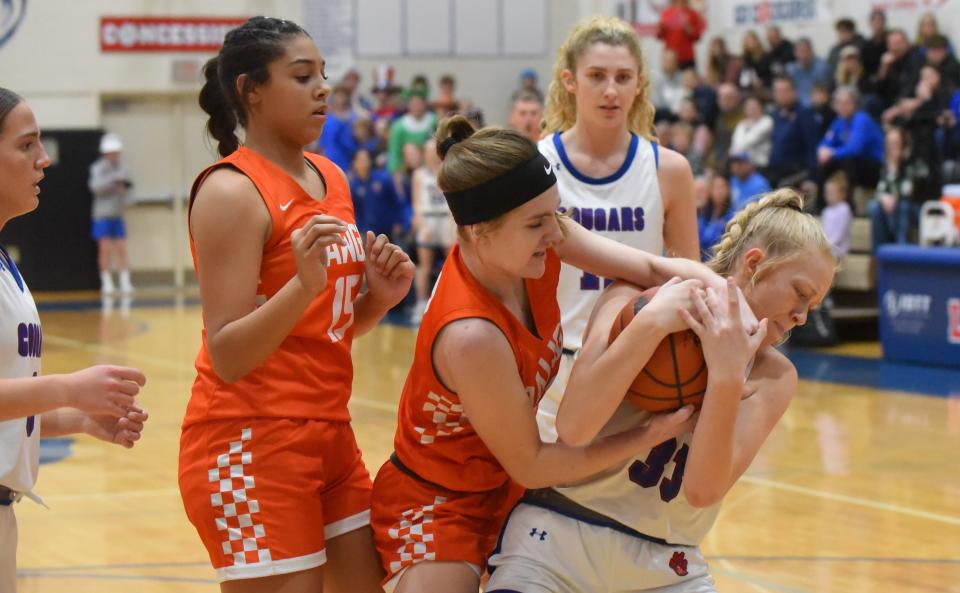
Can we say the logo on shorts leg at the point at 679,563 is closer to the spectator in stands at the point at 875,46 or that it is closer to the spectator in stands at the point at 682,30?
the spectator in stands at the point at 875,46

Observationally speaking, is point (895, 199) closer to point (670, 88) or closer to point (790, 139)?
point (790, 139)

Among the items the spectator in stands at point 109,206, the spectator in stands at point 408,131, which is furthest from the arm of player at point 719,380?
the spectator in stands at point 109,206

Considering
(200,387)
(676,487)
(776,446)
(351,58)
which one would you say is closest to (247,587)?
(200,387)

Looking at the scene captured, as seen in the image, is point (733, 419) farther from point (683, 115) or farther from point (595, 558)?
point (683, 115)

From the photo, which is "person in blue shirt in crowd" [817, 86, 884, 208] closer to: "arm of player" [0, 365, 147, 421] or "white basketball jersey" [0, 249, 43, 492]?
"white basketball jersey" [0, 249, 43, 492]

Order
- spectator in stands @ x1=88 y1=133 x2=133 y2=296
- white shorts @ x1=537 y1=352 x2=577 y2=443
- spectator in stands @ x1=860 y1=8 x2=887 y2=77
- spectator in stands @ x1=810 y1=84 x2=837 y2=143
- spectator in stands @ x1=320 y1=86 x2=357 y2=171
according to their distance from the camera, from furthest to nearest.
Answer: spectator in stands @ x1=88 y1=133 x2=133 y2=296 < spectator in stands @ x1=320 y1=86 x2=357 y2=171 < spectator in stands @ x1=860 y1=8 x2=887 y2=77 < spectator in stands @ x1=810 y1=84 x2=837 y2=143 < white shorts @ x1=537 y1=352 x2=577 y2=443

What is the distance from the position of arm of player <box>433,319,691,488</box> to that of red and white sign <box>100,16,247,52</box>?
55.3ft

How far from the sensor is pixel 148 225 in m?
19.6

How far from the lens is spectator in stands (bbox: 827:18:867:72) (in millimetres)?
14922

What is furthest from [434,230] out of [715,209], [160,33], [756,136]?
[160,33]

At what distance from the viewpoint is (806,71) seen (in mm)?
15602

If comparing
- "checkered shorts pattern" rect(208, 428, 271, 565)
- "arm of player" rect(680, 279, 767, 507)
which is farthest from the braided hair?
"checkered shorts pattern" rect(208, 428, 271, 565)

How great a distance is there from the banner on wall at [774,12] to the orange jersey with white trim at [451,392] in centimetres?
1434

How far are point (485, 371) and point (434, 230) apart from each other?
38.3 feet
